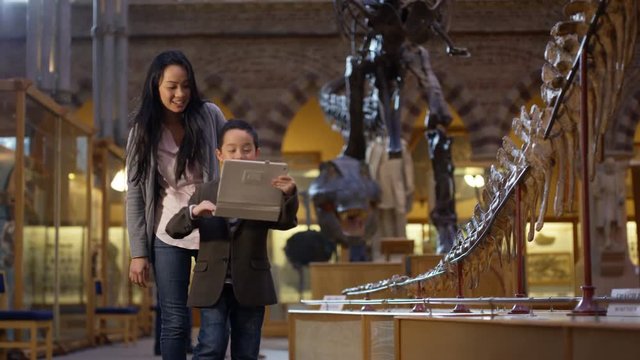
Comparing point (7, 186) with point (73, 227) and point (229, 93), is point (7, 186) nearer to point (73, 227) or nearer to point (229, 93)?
point (73, 227)

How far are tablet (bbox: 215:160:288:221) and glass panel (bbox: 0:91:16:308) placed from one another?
5834 mm

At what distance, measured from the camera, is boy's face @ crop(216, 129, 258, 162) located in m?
3.59

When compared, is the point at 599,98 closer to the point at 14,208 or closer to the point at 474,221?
the point at 474,221

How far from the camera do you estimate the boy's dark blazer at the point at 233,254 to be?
347 centimetres

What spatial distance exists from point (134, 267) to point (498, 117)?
17514 millimetres

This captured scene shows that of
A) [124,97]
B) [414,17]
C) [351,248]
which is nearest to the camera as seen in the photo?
[414,17]

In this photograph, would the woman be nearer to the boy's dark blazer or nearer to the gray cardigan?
the gray cardigan

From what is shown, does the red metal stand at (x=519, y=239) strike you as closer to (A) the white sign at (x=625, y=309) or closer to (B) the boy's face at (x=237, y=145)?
(A) the white sign at (x=625, y=309)

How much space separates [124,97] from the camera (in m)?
16.9

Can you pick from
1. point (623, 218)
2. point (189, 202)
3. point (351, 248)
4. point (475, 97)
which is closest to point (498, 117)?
point (475, 97)

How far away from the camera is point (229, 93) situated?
20672 millimetres

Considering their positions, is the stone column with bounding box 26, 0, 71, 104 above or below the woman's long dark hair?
above

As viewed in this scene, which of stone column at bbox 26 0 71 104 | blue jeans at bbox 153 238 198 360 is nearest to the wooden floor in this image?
stone column at bbox 26 0 71 104

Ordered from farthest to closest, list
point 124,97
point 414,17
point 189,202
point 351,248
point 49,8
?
point 124,97, point 49,8, point 351,248, point 414,17, point 189,202
